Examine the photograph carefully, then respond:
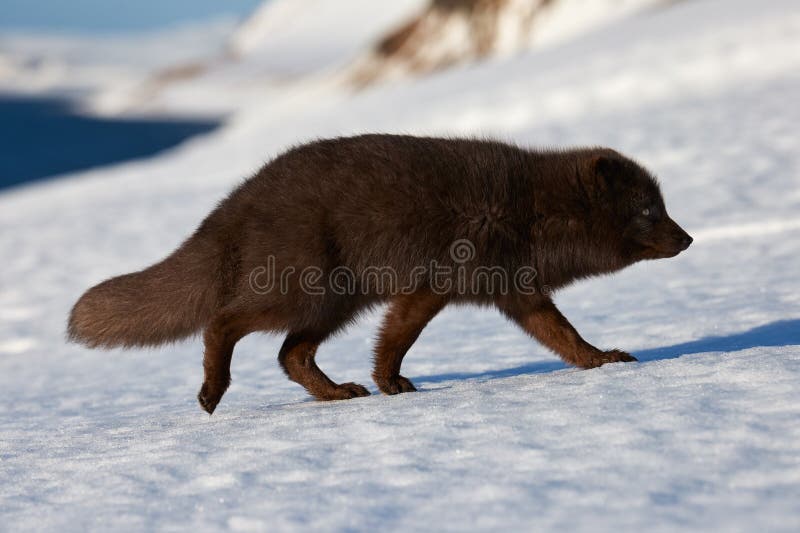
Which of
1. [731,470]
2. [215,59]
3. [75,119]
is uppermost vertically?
[215,59]

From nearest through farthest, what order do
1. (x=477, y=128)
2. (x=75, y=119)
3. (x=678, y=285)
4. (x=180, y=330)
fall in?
(x=180, y=330) < (x=678, y=285) < (x=477, y=128) < (x=75, y=119)

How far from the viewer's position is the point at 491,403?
4031 millimetres

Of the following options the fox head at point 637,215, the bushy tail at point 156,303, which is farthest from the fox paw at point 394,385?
the fox head at point 637,215

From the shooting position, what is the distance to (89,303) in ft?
15.8

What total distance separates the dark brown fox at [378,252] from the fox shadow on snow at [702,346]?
48cm

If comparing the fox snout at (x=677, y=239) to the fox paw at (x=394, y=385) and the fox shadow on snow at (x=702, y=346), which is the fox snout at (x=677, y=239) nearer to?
the fox shadow on snow at (x=702, y=346)

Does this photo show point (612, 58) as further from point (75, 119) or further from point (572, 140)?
point (75, 119)

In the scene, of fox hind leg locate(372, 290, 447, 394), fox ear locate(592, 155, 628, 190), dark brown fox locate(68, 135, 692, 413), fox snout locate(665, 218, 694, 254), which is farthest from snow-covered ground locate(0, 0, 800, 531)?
fox ear locate(592, 155, 628, 190)

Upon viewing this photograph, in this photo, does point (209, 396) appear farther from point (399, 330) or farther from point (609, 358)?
point (609, 358)

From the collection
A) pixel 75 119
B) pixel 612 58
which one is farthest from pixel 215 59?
pixel 612 58

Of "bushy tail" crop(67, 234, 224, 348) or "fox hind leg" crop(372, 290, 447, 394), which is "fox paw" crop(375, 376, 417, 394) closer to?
"fox hind leg" crop(372, 290, 447, 394)

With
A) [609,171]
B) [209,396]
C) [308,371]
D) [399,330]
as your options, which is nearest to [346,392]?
[308,371]

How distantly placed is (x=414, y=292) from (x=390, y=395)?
0.53m

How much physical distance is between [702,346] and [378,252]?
6.47 feet
